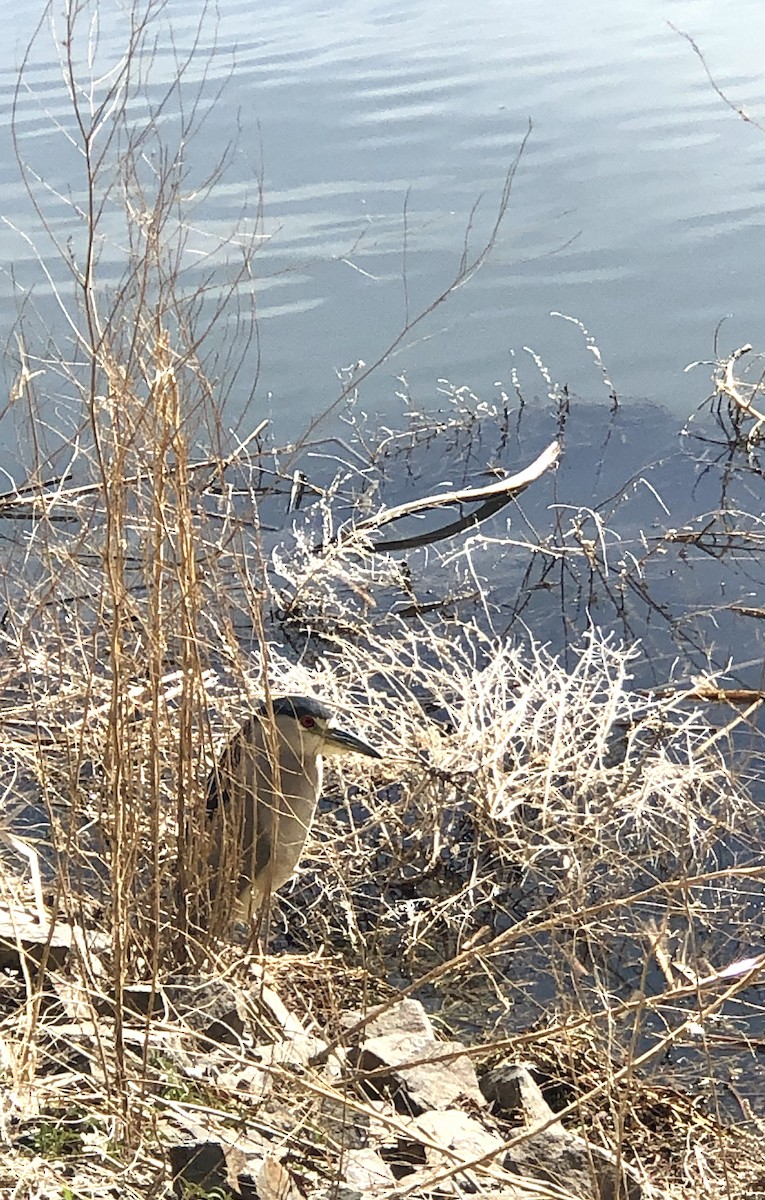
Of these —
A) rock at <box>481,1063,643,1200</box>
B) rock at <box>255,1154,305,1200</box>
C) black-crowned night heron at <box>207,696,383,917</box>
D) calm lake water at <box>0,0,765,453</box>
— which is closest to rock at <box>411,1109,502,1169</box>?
rock at <box>481,1063,643,1200</box>

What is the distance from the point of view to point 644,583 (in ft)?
24.0

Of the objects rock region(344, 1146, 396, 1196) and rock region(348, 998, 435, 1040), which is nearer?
rock region(344, 1146, 396, 1196)

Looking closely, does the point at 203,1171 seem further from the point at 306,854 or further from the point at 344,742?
the point at 306,854

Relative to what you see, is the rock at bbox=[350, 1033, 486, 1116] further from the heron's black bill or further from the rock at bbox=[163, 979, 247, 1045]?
the heron's black bill

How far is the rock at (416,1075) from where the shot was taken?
3768 millimetres

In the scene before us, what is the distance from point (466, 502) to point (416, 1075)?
185 inches

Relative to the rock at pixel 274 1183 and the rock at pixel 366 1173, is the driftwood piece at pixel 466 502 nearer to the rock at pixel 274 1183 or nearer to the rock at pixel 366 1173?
the rock at pixel 366 1173

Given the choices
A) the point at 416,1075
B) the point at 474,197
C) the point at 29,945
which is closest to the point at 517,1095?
the point at 416,1075

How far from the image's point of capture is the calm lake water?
385 inches

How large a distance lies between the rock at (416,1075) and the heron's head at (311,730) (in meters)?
0.96

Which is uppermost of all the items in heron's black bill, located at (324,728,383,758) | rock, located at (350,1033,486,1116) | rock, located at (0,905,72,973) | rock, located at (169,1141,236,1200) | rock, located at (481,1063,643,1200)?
rock, located at (169,1141,236,1200)

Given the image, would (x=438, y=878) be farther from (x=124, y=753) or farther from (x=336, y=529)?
(x=336, y=529)

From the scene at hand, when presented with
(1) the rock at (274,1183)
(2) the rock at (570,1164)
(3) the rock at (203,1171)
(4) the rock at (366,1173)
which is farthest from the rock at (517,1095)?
(3) the rock at (203,1171)

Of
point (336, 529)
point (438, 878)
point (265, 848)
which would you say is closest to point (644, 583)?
point (336, 529)
